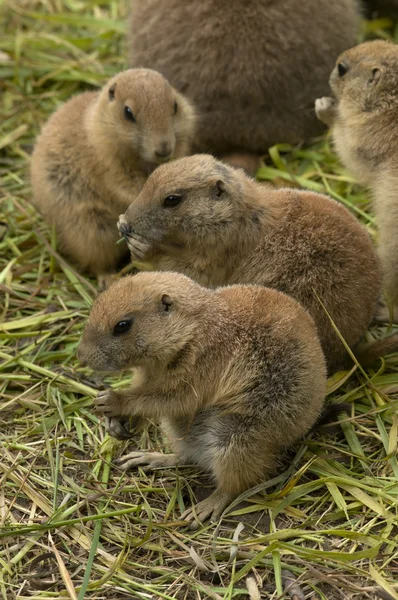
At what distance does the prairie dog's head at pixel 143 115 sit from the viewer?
20.4 feet

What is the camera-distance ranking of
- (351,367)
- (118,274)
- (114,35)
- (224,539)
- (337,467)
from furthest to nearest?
(114,35) → (118,274) → (351,367) → (337,467) → (224,539)

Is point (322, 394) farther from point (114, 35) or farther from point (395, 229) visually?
point (114, 35)

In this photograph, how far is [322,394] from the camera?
500 centimetres

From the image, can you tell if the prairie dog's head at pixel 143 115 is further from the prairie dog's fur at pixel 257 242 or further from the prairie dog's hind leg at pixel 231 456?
the prairie dog's hind leg at pixel 231 456

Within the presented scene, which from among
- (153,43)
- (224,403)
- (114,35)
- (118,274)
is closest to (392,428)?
(224,403)

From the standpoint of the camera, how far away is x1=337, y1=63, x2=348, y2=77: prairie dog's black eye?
20.7 feet

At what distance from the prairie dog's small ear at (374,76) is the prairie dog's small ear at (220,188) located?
143 cm

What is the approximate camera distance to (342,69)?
635 centimetres

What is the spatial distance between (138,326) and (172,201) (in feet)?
3.32

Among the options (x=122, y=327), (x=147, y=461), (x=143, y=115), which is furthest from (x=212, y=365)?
(x=143, y=115)

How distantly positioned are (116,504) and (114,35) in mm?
5497

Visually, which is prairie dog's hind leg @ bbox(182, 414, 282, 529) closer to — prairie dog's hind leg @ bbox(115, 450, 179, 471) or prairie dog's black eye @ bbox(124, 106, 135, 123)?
prairie dog's hind leg @ bbox(115, 450, 179, 471)

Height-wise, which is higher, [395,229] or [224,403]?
[395,229]

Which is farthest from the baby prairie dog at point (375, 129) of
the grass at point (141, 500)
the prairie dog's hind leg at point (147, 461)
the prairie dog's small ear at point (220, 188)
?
the prairie dog's hind leg at point (147, 461)
